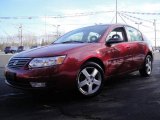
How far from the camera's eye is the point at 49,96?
5.91m

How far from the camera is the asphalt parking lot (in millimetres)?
4457

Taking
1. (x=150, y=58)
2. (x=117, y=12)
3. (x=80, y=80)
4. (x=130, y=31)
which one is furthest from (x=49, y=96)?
(x=117, y=12)

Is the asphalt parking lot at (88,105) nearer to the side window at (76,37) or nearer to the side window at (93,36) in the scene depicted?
the side window at (93,36)

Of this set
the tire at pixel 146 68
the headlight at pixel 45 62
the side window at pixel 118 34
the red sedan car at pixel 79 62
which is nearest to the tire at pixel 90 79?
the red sedan car at pixel 79 62

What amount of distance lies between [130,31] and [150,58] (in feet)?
4.08

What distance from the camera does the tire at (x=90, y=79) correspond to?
5.56 metres

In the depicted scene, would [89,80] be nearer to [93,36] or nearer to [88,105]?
[88,105]

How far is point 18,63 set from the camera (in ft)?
17.8

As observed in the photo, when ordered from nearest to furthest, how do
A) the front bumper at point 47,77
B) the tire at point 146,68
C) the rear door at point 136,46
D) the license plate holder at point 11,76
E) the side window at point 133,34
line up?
the front bumper at point 47,77 → the license plate holder at point 11,76 → the rear door at point 136,46 → the side window at point 133,34 → the tire at point 146,68

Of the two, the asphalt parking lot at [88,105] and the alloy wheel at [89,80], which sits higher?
the alloy wheel at [89,80]

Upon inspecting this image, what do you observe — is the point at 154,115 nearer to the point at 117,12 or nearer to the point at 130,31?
the point at 130,31

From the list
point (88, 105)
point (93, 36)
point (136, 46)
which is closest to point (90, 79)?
point (88, 105)

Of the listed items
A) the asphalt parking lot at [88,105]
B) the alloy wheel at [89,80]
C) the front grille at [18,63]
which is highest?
the front grille at [18,63]

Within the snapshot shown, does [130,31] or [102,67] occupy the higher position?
[130,31]
